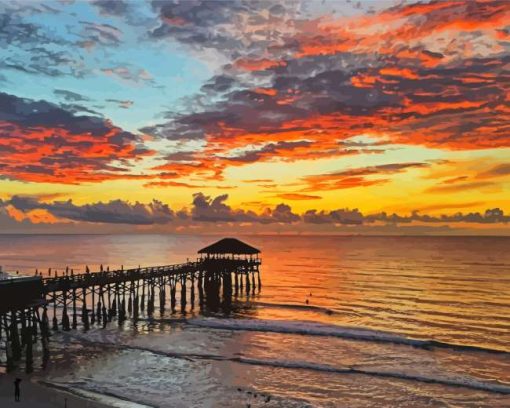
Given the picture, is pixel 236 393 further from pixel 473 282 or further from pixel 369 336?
pixel 473 282

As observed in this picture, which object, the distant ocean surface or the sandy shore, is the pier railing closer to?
the distant ocean surface

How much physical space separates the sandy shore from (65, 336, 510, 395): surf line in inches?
384

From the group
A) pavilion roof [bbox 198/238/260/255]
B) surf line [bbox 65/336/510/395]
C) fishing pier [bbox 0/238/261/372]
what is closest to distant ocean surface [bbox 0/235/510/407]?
surf line [bbox 65/336/510/395]

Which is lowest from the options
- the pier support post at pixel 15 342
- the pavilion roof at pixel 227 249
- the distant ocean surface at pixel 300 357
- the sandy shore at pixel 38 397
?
the distant ocean surface at pixel 300 357

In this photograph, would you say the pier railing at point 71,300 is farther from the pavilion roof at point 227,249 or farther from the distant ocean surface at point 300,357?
the distant ocean surface at point 300,357

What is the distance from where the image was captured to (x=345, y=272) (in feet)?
352

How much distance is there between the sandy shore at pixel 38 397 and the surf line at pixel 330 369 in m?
9.74

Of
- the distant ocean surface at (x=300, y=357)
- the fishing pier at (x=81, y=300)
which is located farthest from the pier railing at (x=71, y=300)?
the distant ocean surface at (x=300, y=357)

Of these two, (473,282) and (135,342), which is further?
A: (473,282)

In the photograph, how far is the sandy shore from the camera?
82.8ft

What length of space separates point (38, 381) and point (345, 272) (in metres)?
85.0

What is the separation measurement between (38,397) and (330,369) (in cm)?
1847

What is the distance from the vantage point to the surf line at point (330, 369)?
101 ft

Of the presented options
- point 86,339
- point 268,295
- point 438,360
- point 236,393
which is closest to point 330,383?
point 236,393
